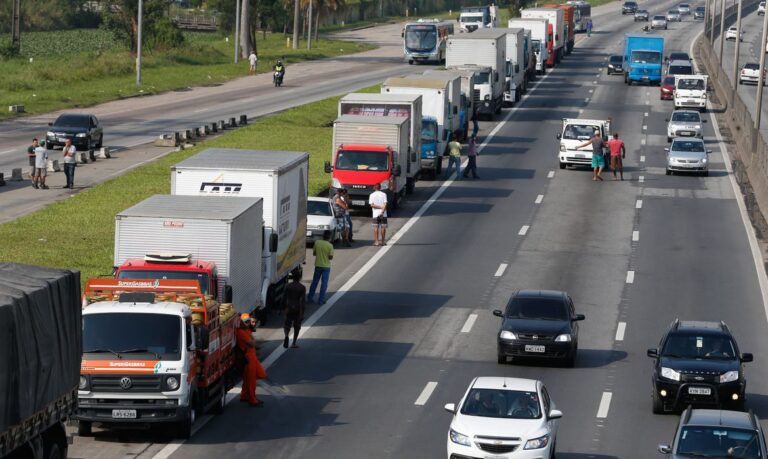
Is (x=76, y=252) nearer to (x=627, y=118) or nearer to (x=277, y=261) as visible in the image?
(x=277, y=261)

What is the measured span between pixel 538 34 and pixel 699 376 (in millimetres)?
77477

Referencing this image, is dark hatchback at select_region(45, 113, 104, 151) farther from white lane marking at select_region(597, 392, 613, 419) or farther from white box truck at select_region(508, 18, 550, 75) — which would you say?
white box truck at select_region(508, 18, 550, 75)

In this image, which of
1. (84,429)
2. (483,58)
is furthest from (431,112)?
(84,429)

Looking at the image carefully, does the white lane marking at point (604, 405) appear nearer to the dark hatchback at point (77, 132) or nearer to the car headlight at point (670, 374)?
the car headlight at point (670, 374)

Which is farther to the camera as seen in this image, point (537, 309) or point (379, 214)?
point (379, 214)

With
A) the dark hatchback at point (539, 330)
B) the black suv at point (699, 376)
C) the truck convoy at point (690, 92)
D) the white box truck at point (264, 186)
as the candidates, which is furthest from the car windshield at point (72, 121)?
the black suv at point (699, 376)

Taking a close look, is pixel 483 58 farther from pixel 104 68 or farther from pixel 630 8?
pixel 630 8

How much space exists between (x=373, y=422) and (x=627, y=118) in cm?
5612

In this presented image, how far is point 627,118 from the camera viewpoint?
259 feet

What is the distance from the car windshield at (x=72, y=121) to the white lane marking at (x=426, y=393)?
126 feet

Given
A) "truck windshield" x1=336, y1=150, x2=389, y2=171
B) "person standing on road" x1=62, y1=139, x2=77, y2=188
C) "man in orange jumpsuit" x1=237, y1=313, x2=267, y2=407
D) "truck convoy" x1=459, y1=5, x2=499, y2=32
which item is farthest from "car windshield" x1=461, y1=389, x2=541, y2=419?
"truck convoy" x1=459, y1=5, x2=499, y2=32

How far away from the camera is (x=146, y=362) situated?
75.6 ft

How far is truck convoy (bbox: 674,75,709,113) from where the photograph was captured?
269 ft

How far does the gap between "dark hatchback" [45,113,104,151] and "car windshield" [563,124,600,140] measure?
20.2 metres
